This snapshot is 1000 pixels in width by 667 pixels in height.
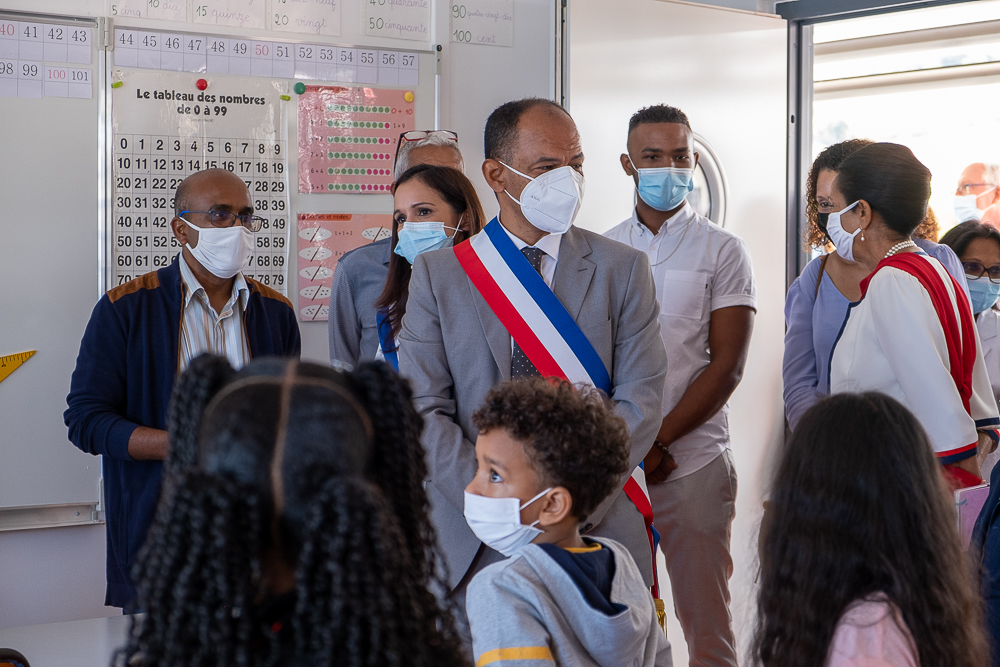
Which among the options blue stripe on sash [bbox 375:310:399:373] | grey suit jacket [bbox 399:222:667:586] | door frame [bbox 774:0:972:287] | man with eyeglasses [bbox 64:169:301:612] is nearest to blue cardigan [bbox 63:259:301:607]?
man with eyeglasses [bbox 64:169:301:612]

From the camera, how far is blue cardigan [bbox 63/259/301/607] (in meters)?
2.26

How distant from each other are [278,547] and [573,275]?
1381 millimetres

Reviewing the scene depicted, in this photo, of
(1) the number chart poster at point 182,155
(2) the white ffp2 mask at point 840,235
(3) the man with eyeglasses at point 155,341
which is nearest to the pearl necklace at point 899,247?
(2) the white ffp2 mask at point 840,235

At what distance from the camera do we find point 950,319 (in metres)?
2.07

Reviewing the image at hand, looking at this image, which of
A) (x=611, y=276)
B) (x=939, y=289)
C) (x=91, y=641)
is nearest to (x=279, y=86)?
(x=611, y=276)

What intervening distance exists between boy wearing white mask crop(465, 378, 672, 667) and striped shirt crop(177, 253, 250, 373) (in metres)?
1.05

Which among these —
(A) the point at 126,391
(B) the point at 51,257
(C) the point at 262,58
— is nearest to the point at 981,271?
(C) the point at 262,58

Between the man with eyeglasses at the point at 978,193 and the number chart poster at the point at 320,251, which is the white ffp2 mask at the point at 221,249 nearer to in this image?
the number chart poster at the point at 320,251

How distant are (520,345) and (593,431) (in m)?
0.40

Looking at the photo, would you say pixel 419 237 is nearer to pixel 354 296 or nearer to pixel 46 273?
pixel 354 296

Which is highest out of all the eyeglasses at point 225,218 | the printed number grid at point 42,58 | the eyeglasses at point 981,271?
the printed number grid at point 42,58

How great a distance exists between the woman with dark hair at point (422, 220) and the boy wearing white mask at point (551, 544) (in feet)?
3.06

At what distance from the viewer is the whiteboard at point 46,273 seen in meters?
2.66

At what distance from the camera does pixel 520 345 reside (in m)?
1.94
